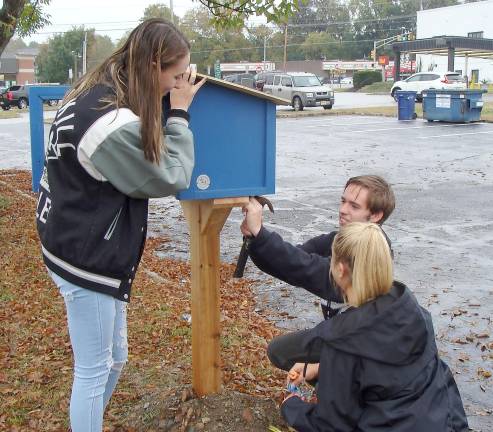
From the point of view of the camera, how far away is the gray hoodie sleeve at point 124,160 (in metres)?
2.26

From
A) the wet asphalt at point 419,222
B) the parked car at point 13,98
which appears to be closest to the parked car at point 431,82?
the wet asphalt at point 419,222

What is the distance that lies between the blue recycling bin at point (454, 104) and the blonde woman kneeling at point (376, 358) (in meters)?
21.4

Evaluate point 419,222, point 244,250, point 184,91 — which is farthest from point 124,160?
point 419,222

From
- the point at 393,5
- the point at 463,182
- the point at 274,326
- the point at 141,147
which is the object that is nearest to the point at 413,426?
the point at 141,147

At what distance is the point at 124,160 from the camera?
227cm

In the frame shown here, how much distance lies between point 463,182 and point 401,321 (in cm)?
997

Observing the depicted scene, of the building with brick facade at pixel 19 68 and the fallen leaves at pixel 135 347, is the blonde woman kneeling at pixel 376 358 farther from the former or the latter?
the building with brick facade at pixel 19 68

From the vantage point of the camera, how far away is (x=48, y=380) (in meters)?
3.78

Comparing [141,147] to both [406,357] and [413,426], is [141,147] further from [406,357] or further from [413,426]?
[413,426]

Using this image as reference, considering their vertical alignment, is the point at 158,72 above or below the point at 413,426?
above

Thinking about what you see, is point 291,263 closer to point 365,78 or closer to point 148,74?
point 148,74

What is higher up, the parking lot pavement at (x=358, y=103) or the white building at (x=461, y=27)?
the white building at (x=461, y=27)

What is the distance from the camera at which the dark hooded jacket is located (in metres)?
2.16

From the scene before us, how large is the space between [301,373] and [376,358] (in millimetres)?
494
